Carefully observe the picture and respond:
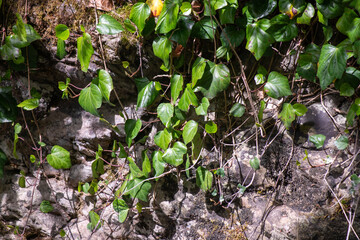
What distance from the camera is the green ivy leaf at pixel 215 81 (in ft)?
2.97

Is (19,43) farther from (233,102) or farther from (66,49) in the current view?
(233,102)

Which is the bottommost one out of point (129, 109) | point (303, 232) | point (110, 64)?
point (303, 232)

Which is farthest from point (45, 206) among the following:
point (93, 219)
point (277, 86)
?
point (277, 86)

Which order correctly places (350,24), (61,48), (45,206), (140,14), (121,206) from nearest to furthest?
(350,24)
(140,14)
(61,48)
(121,206)
(45,206)

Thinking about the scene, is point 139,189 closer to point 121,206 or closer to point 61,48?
point 121,206

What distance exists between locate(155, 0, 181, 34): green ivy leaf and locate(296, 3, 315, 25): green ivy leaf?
0.39 metres

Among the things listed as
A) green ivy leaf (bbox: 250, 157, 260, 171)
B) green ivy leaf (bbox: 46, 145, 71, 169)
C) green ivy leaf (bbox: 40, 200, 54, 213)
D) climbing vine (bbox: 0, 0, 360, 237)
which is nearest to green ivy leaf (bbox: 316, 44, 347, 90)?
climbing vine (bbox: 0, 0, 360, 237)

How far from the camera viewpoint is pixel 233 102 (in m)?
1.04

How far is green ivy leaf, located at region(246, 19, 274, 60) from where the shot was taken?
86 centimetres

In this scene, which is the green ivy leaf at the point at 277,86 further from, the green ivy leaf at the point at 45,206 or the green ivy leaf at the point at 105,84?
the green ivy leaf at the point at 45,206

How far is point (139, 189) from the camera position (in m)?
1.06

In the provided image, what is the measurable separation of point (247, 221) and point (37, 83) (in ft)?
3.47

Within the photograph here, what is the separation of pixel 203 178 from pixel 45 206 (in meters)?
0.75

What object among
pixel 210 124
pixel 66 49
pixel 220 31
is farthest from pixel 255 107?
pixel 66 49
